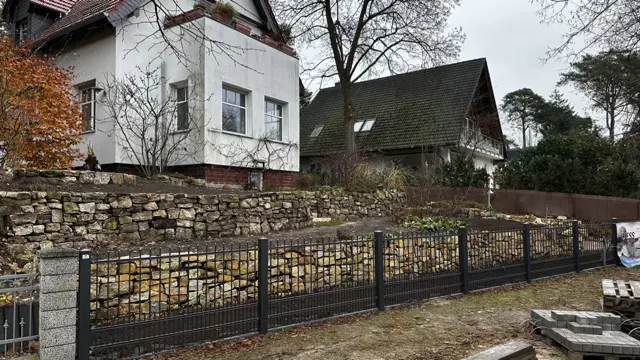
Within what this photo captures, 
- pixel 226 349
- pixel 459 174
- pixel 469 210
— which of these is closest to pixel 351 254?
pixel 226 349

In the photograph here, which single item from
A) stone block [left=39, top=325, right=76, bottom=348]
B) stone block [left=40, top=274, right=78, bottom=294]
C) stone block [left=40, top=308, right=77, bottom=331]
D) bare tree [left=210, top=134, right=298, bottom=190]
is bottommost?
stone block [left=39, top=325, right=76, bottom=348]

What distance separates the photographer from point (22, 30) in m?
14.8

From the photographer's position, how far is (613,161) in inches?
738

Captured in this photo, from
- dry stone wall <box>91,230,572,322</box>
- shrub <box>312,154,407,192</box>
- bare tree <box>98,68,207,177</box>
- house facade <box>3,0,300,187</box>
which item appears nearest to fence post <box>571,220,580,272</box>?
dry stone wall <box>91,230,572,322</box>

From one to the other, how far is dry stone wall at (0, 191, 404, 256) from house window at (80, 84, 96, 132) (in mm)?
6227

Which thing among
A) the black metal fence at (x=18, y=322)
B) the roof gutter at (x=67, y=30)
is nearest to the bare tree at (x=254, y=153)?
the roof gutter at (x=67, y=30)

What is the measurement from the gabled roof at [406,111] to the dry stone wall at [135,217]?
12910 mm

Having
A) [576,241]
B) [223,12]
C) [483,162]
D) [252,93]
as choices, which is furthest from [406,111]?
[576,241]

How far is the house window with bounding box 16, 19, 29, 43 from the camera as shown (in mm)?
14523

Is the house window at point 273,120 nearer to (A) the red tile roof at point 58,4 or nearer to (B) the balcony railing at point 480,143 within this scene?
(A) the red tile roof at point 58,4

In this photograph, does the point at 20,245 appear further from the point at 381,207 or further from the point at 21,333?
the point at 381,207

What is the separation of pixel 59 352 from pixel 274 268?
310 cm

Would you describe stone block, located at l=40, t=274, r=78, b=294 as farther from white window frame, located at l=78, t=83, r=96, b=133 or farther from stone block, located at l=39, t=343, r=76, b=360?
white window frame, located at l=78, t=83, r=96, b=133

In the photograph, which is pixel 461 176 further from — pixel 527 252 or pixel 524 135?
pixel 524 135
